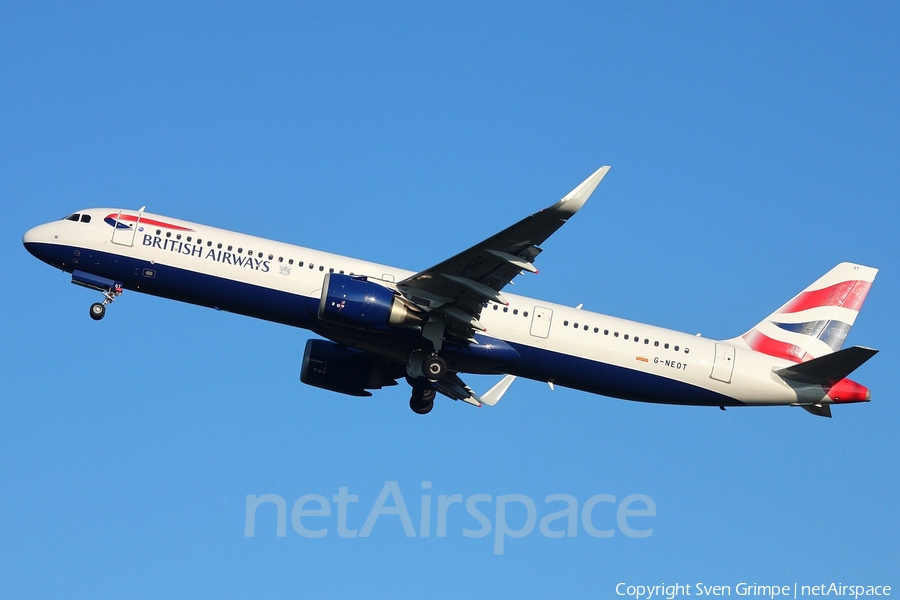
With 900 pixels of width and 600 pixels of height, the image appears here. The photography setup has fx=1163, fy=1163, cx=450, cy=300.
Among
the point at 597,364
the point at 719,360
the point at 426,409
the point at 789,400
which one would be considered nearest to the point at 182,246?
the point at 426,409

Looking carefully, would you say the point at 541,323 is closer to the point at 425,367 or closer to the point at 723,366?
the point at 425,367

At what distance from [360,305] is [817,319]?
1792cm

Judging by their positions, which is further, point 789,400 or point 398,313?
point 789,400

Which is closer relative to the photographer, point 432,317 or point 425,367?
point 432,317

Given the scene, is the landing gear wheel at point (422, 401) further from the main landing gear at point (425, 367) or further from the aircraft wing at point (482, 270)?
the aircraft wing at point (482, 270)

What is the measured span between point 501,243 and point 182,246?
38.5 ft

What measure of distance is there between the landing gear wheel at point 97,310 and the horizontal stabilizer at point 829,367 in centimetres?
2423

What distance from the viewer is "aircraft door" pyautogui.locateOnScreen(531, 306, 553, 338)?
4050 centimetres

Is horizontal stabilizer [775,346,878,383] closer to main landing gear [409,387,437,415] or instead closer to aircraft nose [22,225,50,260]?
main landing gear [409,387,437,415]

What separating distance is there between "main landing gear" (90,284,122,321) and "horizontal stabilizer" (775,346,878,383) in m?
23.7

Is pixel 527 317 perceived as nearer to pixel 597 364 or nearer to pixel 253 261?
pixel 597 364

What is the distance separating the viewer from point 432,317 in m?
39.4

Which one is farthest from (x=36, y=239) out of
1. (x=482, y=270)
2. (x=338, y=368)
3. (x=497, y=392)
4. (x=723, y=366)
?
(x=723, y=366)

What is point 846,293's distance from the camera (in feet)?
146
